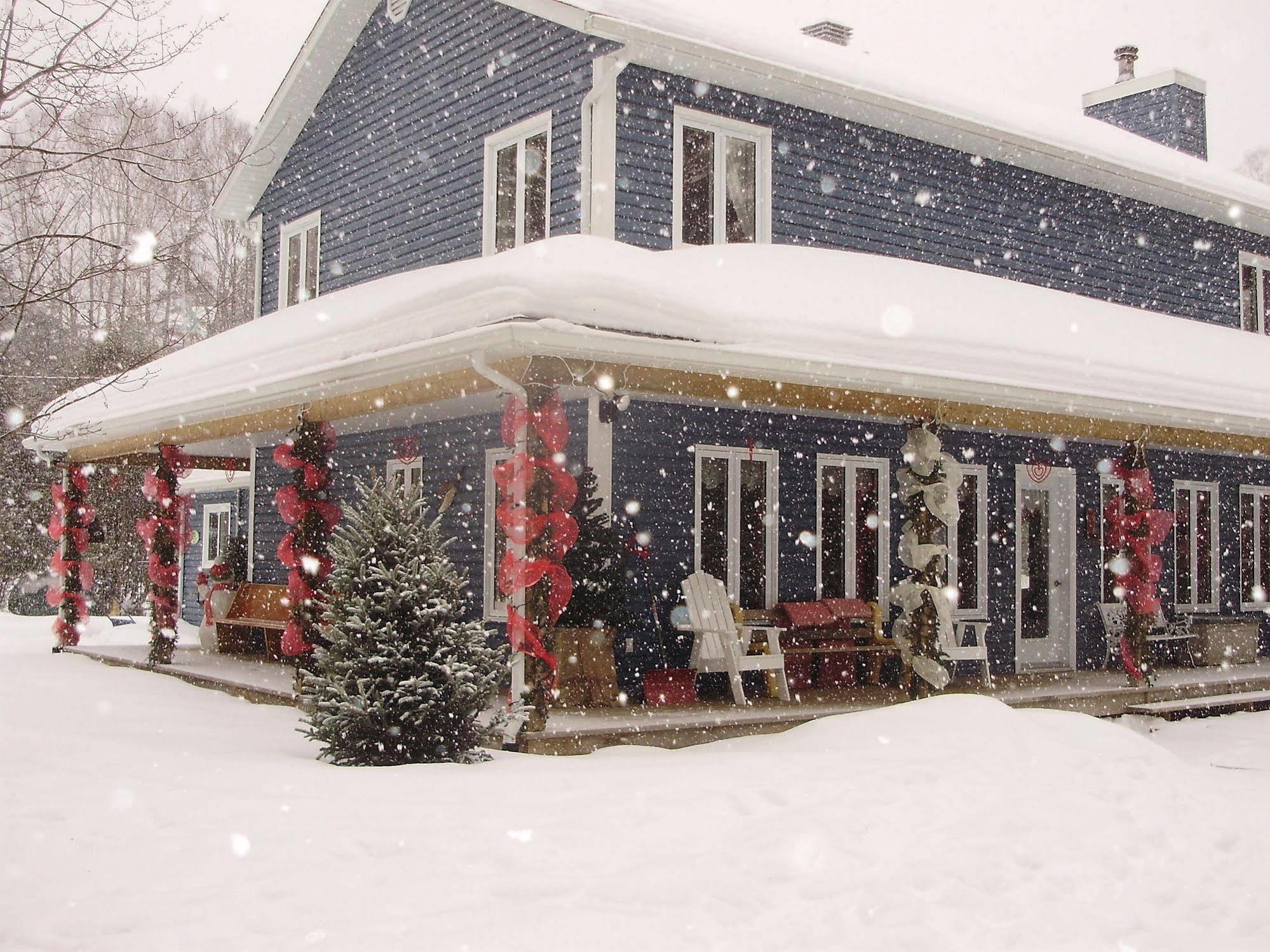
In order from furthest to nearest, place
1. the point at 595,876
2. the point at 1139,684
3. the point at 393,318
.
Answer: the point at 1139,684, the point at 393,318, the point at 595,876

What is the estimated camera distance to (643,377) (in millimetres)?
8516

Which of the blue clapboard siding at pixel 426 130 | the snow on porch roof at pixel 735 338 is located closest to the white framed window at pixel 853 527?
the snow on porch roof at pixel 735 338

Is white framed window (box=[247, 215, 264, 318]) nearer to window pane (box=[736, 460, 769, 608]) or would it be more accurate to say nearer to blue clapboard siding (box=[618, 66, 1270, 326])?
blue clapboard siding (box=[618, 66, 1270, 326])

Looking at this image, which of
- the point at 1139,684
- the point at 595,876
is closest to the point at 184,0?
the point at 595,876

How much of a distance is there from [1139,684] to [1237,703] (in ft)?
4.05

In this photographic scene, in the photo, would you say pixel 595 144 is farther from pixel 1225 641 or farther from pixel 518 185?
pixel 1225 641

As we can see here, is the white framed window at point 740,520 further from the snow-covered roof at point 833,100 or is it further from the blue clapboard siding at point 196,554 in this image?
the blue clapboard siding at point 196,554

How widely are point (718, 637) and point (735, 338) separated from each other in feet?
9.61

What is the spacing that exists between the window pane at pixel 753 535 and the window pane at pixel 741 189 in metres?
2.15

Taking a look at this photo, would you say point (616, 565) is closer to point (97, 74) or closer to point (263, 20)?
point (97, 74)

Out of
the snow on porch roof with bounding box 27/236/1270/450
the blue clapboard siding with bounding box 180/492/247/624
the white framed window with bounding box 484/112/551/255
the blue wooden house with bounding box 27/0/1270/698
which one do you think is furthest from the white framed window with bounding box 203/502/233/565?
the white framed window with bounding box 484/112/551/255

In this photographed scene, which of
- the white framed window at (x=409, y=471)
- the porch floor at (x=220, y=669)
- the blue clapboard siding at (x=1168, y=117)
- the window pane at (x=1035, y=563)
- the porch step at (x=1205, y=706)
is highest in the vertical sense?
the blue clapboard siding at (x=1168, y=117)

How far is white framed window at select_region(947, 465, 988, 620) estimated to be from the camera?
13.4 metres

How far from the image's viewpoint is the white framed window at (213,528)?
76.0 ft
